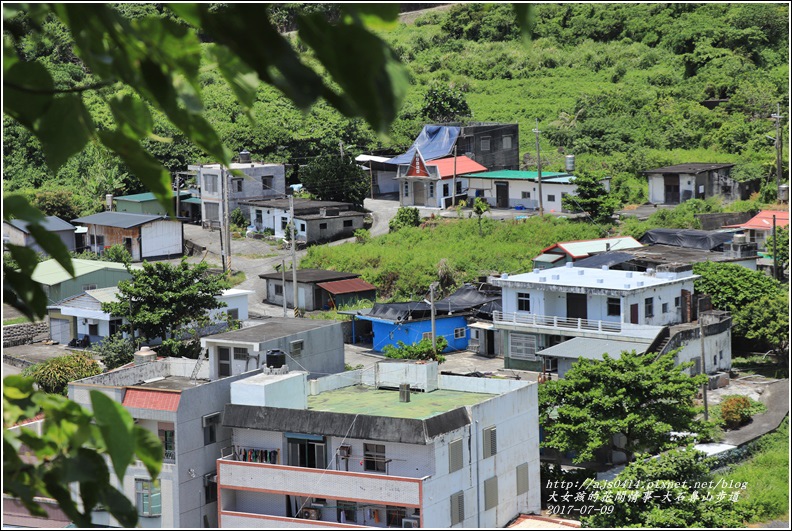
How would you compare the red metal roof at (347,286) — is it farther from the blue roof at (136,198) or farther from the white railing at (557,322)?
the blue roof at (136,198)

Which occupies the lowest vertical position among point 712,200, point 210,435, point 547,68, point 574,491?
Result: point 574,491

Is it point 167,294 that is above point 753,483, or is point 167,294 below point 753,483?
above

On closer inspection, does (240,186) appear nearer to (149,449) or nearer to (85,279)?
(85,279)

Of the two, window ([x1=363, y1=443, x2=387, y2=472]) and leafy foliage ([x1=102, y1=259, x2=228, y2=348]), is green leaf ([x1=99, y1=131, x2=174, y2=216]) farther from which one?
leafy foliage ([x1=102, y1=259, x2=228, y2=348])

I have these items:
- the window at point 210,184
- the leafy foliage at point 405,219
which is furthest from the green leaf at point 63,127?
the window at point 210,184

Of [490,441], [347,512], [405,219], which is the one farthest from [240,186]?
[347,512]

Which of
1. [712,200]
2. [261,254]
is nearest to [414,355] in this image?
[261,254]

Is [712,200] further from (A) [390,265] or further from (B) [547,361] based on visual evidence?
(B) [547,361]
